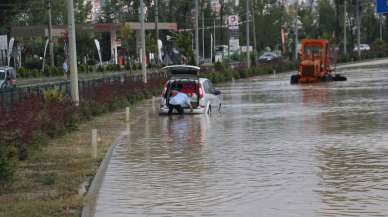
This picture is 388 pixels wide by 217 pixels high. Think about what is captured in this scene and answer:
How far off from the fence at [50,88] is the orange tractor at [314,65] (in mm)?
9015

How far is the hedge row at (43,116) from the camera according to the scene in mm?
15617

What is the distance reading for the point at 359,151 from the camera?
18.4 m

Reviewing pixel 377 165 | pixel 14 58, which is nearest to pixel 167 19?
pixel 14 58

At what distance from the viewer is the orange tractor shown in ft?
186

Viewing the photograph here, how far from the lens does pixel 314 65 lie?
56.4m

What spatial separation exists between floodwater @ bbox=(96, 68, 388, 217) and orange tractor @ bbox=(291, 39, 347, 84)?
996 inches

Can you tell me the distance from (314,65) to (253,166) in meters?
40.8

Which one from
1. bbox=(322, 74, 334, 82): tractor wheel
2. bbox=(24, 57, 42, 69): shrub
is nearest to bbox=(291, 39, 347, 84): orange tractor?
bbox=(322, 74, 334, 82): tractor wheel

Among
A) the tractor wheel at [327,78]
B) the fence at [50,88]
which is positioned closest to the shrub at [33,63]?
the fence at [50,88]

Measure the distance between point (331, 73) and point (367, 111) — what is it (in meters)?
29.4

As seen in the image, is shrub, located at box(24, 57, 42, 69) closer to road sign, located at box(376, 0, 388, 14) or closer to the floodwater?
road sign, located at box(376, 0, 388, 14)

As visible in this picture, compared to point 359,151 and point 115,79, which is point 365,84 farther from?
point 359,151

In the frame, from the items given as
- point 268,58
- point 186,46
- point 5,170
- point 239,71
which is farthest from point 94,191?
point 268,58

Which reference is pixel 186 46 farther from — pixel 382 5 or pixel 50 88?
pixel 50 88
